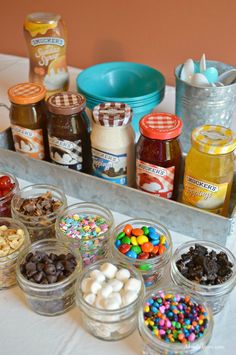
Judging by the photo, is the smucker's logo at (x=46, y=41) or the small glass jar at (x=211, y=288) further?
the smucker's logo at (x=46, y=41)

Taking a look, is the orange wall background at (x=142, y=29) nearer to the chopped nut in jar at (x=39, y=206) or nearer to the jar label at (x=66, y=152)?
the jar label at (x=66, y=152)

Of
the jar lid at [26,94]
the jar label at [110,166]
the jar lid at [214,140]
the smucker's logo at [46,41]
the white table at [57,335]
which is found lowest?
the white table at [57,335]

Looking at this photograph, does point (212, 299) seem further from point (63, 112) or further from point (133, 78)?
point (133, 78)

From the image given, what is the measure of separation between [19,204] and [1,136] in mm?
232

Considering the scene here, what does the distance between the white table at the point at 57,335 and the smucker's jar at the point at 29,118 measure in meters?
0.33

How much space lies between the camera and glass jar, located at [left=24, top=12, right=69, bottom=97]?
110 centimetres

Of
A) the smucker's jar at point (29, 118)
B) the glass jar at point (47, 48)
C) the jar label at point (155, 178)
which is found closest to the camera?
the jar label at point (155, 178)

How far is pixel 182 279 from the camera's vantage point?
0.71m

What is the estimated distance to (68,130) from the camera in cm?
91

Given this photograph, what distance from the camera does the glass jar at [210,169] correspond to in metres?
0.79

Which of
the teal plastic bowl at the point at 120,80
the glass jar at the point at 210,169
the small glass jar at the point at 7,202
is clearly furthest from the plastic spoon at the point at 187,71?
the small glass jar at the point at 7,202

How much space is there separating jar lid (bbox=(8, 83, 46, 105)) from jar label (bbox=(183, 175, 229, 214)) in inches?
13.9

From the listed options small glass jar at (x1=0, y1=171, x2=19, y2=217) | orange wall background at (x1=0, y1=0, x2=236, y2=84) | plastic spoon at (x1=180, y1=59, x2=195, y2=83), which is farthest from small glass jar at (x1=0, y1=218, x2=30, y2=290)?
orange wall background at (x1=0, y1=0, x2=236, y2=84)

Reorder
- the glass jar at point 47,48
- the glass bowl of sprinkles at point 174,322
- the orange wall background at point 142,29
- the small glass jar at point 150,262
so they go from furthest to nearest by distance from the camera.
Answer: the orange wall background at point 142,29, the glass jar at point 47,48, the small glass jar at point 150,262, the glass bowl of sprinkles at point 174,322
